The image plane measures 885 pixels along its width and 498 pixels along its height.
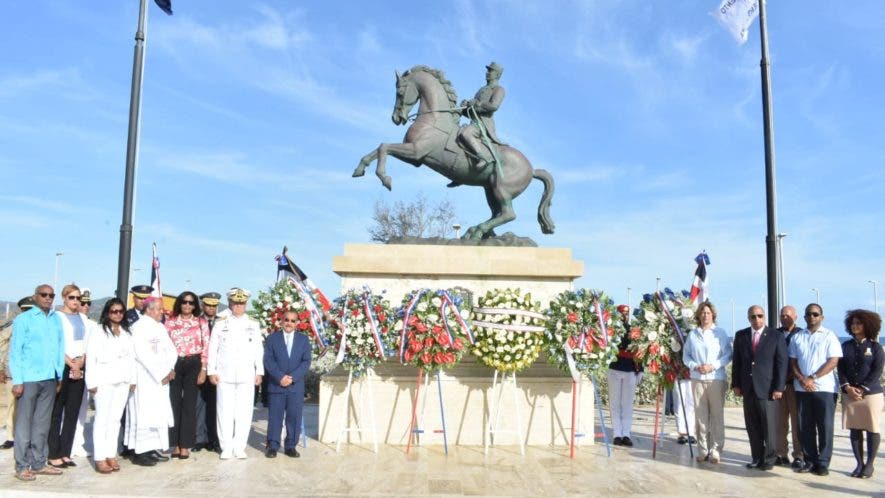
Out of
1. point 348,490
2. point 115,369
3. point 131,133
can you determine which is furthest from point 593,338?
point 131,133

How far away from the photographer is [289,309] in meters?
8.41

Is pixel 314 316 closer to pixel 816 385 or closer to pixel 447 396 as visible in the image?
pixel 447 396

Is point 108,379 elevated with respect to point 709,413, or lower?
elevated

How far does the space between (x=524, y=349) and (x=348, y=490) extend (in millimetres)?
2904

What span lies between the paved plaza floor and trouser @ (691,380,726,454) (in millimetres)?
240

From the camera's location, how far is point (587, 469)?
24.0 ft

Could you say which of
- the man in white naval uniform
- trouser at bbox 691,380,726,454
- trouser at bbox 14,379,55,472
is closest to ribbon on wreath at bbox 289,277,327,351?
the man in white naval uniform

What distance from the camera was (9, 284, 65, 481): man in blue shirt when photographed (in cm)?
643

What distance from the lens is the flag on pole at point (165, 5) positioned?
11203 millimetres

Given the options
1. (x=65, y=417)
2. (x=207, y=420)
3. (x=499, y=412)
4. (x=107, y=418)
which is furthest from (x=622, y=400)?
(x=65, y=417)

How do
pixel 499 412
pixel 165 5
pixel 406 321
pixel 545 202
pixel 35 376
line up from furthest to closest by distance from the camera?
pixel 165 5, pixel 545 202, pixel 499 412, pixel 406 321, pixel 35 376

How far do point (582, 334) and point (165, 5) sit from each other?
831 cm

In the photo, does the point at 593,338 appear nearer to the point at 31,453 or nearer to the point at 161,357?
the point at 161,357

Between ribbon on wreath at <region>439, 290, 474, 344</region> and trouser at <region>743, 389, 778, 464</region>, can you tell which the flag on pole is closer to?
ribbon on wreath at <region>439, 290, 474, 344</region>
